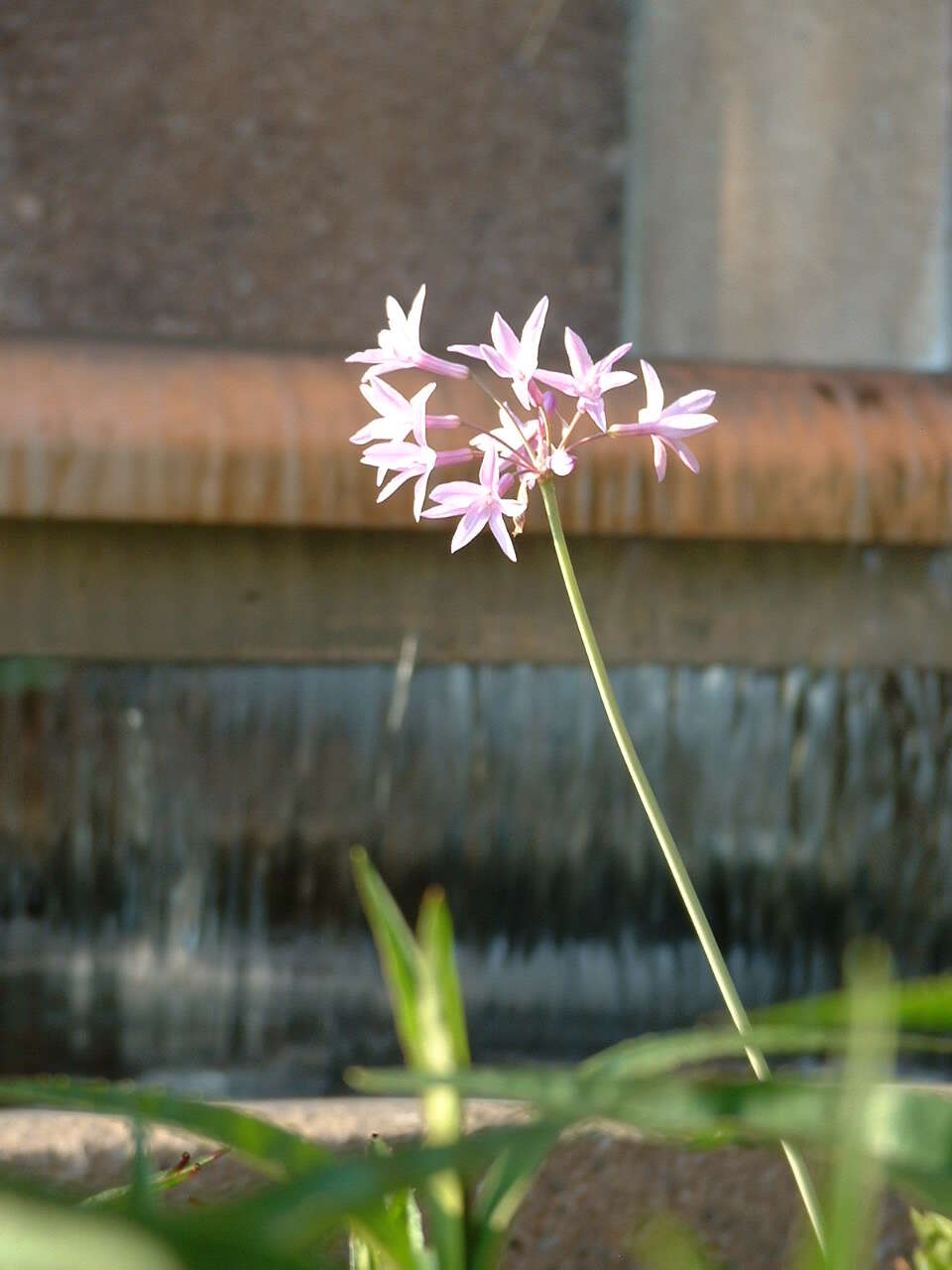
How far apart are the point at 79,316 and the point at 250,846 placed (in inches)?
50.9

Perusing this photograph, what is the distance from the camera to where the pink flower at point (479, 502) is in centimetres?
44

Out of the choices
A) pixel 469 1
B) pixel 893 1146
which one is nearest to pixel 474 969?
pixel 893 1146

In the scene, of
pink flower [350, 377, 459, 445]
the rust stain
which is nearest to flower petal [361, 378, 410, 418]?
pink flower [350, 377, 459, 445]

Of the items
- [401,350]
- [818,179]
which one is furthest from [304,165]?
[401,350]

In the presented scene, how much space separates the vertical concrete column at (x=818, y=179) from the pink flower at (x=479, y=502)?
2128mm

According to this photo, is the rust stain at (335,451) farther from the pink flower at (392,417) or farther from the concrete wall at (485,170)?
→ the concrete wall at (485,170)

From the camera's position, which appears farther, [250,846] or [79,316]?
[79,316]

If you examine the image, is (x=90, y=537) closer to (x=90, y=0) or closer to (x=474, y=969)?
(x=474, y=969)

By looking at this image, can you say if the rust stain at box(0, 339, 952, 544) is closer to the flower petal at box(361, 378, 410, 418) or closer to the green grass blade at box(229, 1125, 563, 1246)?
the flower petal at box(361, 378, 410, 418)

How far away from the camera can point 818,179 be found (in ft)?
8.02

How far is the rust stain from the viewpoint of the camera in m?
1.11

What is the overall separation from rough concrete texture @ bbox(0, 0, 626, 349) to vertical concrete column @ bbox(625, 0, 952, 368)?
0.26 meters

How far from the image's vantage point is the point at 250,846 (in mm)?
1653

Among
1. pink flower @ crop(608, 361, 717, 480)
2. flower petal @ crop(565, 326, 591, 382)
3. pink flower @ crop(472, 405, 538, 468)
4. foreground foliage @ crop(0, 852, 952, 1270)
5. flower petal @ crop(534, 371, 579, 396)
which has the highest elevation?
flower petal @ crop(565, 326, 591, 382)
